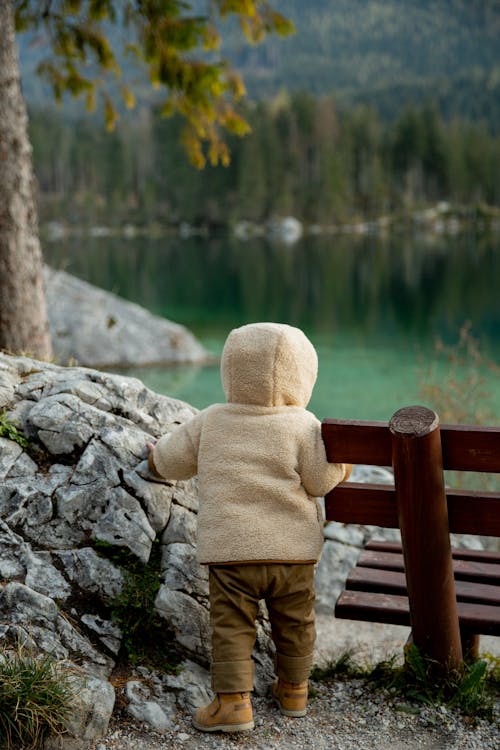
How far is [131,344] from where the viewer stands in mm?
16141

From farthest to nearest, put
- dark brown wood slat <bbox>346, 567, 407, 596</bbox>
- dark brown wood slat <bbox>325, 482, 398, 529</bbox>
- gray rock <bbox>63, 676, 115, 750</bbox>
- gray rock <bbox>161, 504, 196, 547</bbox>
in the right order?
gray rock <bbox>161, 504, 196, 547</bbox> < dark brown wood slat <bbox>346, 567, 407, 596</bbox> < dark brown wood slat <bbox>325, 482, 398, 529</bbox> < gray rock <bbox>63, 676, 115, 750</bbox>

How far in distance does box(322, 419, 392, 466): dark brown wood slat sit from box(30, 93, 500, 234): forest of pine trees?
86.4m

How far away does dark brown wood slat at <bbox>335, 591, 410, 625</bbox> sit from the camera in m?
3.24

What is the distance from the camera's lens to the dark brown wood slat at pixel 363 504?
9.88ft

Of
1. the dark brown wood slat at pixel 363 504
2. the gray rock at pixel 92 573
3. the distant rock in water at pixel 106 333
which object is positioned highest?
the dark brown wood slat at pixel 363 504

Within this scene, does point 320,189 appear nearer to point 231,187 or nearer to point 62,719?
point 231,187

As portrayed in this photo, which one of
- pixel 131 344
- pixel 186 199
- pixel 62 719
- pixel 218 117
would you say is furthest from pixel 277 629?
pixel 186 199

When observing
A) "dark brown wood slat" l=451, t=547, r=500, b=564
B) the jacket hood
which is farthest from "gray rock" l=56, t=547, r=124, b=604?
"dark brown wood slat" l=451, t=547, r=500, b=564

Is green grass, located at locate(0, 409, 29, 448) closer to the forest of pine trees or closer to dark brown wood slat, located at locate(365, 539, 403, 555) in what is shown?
dark brown wood slat, located at locate(365, 539, 403, 555)

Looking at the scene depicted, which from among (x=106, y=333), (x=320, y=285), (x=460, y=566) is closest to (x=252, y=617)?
(x=460, y=566)

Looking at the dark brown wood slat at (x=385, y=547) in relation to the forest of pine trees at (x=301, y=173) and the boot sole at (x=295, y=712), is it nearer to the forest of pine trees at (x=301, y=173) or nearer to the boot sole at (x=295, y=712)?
the boot sole at (x=295, y=712)

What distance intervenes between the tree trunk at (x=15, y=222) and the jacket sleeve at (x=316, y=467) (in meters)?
3.35

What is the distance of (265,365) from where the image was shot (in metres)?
3.04

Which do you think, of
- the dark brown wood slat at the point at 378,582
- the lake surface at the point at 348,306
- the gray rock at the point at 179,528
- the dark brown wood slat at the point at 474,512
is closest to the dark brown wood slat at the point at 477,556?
the dark brown wood slat at the point at 378,582
